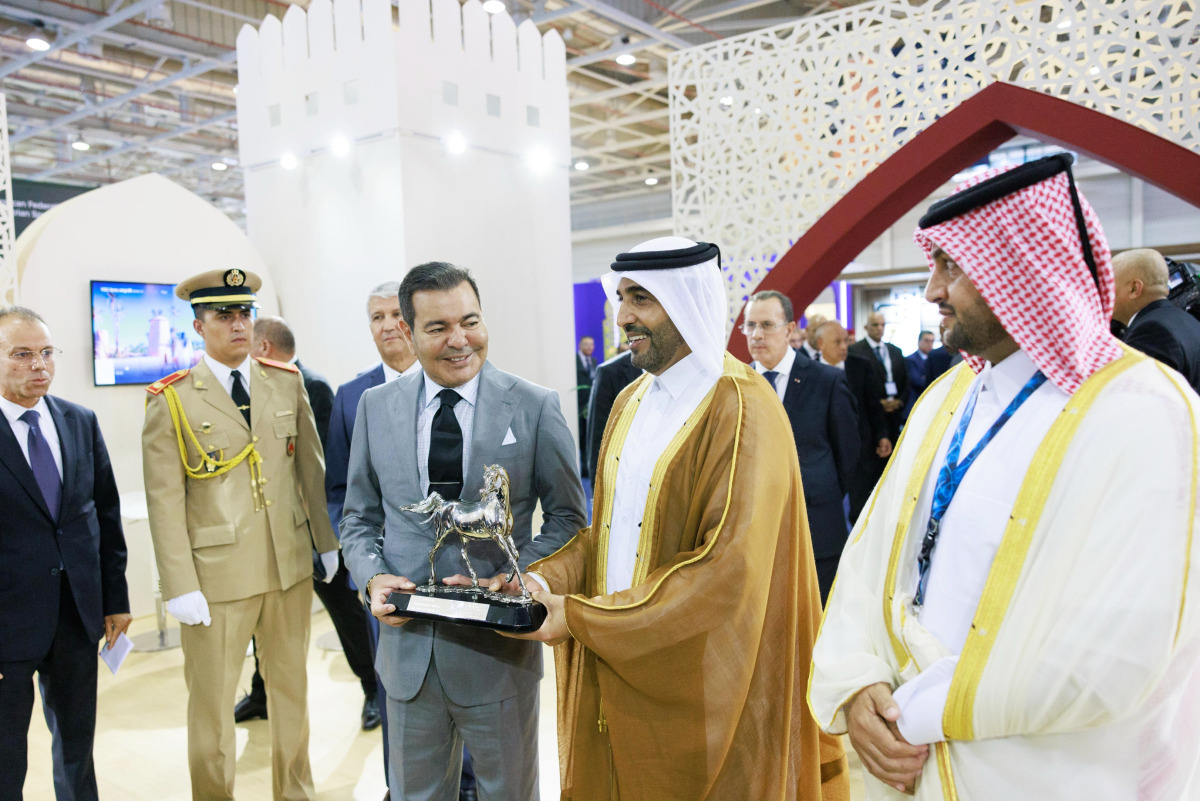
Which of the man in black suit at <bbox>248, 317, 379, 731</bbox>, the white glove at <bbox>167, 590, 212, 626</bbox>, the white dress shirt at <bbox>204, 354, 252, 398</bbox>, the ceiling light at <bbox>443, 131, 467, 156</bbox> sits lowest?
the man in black suit at <bbox>248, 317, 379, 731</bbox>

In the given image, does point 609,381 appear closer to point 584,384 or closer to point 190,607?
point 190,607

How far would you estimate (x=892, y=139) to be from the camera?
4.97 m

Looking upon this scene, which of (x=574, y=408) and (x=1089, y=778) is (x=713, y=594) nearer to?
(x=1089, y=778)

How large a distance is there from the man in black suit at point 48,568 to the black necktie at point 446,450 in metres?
1.48

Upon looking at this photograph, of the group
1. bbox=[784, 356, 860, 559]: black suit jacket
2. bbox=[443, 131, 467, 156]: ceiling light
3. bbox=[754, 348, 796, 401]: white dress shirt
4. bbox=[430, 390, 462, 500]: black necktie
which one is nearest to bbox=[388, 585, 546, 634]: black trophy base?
bbox=[430, 390, 462, 500]: black necktie

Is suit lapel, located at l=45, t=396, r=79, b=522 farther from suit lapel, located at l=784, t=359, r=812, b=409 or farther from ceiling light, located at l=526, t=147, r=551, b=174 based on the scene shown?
ceiling light, located at l=526, t=147, r=551, b=174

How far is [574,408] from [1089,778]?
18.1 feet

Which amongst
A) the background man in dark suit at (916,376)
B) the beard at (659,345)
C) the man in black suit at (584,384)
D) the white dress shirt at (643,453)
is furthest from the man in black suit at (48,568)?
the man in black suit at (584,384)

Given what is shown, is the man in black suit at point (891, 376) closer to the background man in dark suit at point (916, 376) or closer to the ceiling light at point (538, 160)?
the background man in dark suit at point (916, 376)

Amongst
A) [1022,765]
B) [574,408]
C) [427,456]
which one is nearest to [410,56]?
[574,408]

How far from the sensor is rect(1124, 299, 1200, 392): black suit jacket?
3.06 meters

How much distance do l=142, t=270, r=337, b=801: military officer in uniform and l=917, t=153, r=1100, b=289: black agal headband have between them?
2.37m

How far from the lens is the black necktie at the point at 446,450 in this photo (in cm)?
202

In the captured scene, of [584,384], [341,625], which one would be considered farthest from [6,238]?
[584,384]
